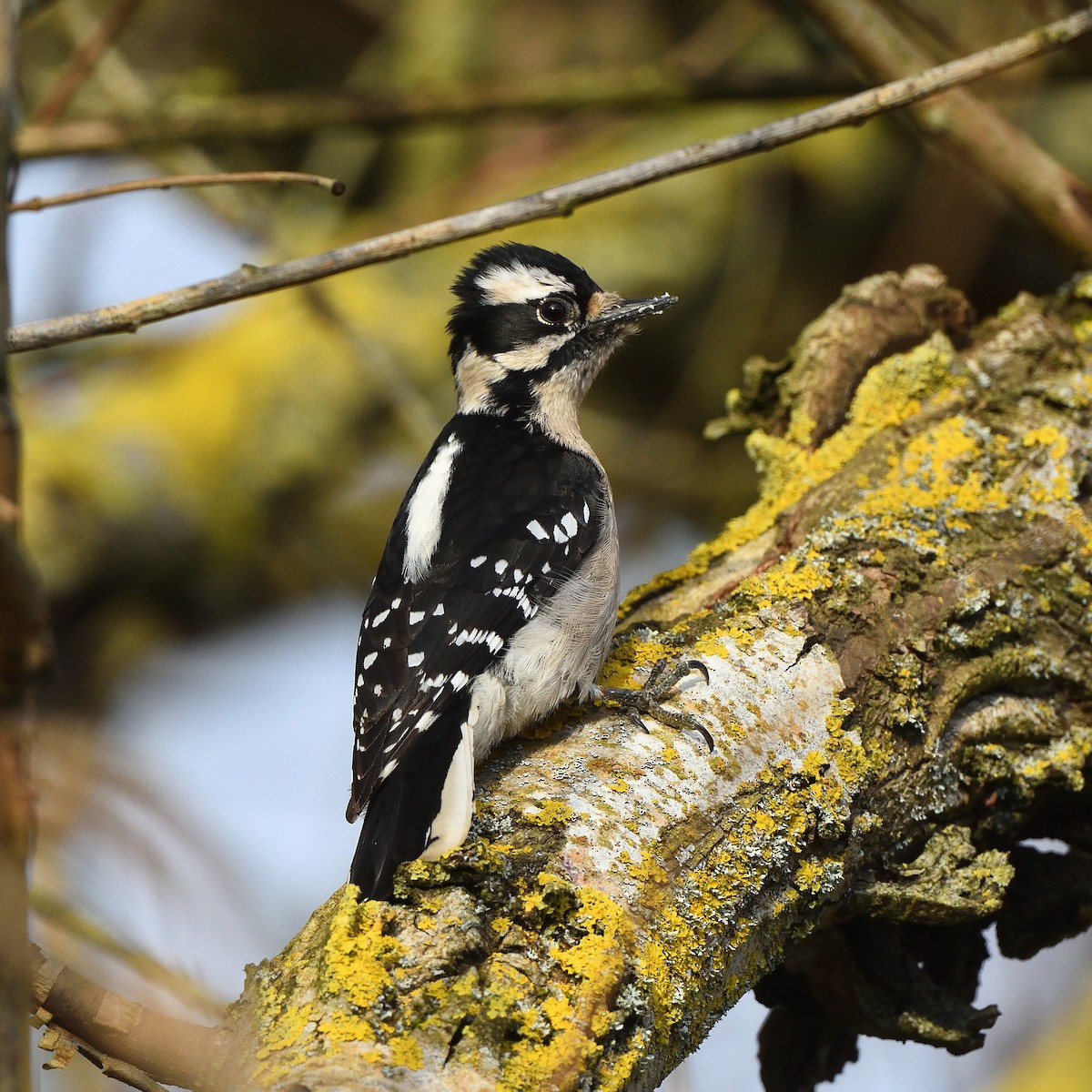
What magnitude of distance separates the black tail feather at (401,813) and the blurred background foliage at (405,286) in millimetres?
2599

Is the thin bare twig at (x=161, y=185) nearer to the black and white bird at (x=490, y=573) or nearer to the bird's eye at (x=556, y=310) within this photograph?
the black and white bird at (x=490, y=573)

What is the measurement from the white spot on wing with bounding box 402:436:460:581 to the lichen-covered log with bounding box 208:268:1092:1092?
1.98ft

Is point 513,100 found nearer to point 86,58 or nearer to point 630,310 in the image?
point 630,310

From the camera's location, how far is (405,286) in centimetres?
649

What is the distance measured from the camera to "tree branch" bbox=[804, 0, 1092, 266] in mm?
4145

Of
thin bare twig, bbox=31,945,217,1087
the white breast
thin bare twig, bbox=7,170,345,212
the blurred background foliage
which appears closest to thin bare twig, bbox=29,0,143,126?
the blurred background foliage

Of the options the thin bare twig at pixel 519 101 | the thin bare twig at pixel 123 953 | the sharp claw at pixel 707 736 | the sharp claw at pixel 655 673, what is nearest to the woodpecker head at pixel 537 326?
the thin bare twig at pixel 519 101

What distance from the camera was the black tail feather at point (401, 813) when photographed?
7.49ft

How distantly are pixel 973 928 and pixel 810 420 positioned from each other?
147 centimetres

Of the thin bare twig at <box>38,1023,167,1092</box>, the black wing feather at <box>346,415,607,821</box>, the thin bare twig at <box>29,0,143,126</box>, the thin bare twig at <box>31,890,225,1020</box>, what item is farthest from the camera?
the thin bare twig at <box>29,0,143,126</box>

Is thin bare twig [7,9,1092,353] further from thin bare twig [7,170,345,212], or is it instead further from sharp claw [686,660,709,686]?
sharp claw [686,660,709,686]

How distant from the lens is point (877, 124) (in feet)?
21.6

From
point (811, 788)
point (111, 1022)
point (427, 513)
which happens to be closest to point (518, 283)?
point (427, 513)

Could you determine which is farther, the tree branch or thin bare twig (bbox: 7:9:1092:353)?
the tree branch
